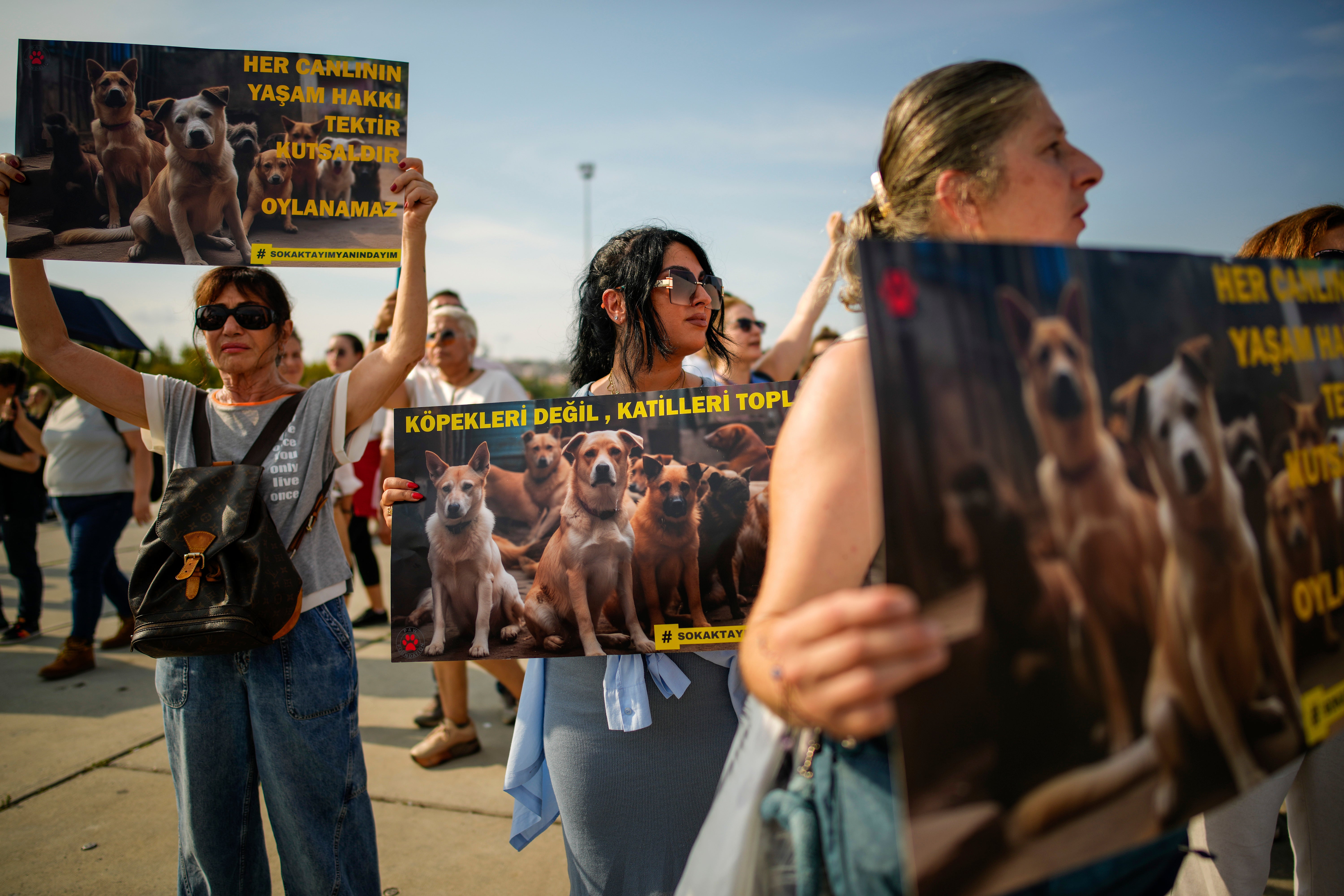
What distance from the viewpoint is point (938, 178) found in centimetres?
118

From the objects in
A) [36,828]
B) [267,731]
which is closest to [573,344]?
[267,731]

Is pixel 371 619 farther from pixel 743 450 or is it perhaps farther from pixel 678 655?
pixel 743 450

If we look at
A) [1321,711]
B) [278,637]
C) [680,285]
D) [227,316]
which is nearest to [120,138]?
[227,316]

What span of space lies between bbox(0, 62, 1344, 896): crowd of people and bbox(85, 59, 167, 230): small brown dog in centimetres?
24

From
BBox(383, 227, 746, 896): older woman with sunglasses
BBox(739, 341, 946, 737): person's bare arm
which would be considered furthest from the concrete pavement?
BBox(739, 341, 946, 737): person's bare arm

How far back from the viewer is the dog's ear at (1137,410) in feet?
3.25

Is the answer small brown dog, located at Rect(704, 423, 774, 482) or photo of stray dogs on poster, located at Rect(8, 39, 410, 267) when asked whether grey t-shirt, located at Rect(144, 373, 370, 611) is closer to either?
photo of stray dogs on poster, located at Rect(8, 39, 410, 267)

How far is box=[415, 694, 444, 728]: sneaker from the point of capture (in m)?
4.51

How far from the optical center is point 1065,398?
0.95 meters

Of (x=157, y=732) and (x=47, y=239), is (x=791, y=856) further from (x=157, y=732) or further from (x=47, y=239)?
(x=157, y=732)

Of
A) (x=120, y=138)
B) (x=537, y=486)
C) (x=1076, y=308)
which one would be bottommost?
(x=537, y=486)

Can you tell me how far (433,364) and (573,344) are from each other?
2.57 metres

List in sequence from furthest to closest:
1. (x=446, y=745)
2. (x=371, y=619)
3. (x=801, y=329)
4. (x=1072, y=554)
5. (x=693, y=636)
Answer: (x=371, y=619)
(x=446, y=745)
(x=801, y=329)
(x=693, y=636)
(x=1072, y=554)

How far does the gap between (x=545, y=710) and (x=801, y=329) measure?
5.56 feet
